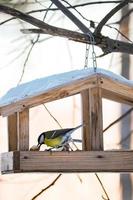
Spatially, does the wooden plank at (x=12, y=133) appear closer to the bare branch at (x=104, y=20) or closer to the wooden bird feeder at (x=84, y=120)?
the wooden bird feeder at (x=84, y=120)

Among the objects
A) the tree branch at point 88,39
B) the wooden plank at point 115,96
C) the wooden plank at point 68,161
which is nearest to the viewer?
the wooden plank at point 68,161

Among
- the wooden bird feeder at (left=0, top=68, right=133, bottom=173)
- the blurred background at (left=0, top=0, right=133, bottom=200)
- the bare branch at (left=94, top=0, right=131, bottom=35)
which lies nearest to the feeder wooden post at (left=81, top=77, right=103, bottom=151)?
the wooden bird feeder at (left=0, top=68, right=133, bottom=173)

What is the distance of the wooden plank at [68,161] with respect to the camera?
149 cm

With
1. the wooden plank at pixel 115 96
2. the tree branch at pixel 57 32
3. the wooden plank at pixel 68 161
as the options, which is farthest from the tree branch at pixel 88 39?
the wooden plank at pixel 68 161

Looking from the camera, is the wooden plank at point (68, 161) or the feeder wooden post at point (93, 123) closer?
the wooden plank at point (68, 161)

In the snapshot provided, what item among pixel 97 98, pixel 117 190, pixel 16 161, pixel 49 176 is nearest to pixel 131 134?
pixel 117 190

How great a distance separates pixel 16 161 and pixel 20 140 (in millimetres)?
114

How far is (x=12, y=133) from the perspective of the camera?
180cm

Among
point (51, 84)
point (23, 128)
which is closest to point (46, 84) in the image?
point (51, 84)

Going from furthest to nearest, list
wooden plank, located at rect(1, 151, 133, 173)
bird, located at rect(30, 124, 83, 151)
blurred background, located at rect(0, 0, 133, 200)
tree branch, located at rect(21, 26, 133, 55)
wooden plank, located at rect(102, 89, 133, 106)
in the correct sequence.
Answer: blurred background, located at rect(0, 0, 133, 200), tree branch, located at rect(21, 26, 133, 55), wooden plank, located at rect(102, 89, 133, 106), bird, located at rect(30, 124, 83, 151), wooden plank, located at rect(1, 151, 133, 173)

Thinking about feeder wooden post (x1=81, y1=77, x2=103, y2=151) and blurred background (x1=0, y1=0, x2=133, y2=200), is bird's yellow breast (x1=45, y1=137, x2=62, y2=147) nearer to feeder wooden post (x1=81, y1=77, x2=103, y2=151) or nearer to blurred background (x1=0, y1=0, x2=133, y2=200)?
feeder wooden post (x1=81, y1=77, x2=103, y2=151)

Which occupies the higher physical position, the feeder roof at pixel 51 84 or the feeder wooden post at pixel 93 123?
the feeder roof at pixel 51 84

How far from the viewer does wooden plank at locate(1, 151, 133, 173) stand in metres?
1.49

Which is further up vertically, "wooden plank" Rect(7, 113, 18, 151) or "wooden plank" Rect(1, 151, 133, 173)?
"wooden plank" Rect(7, 113, 18, 151)
